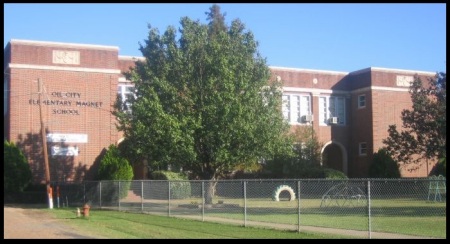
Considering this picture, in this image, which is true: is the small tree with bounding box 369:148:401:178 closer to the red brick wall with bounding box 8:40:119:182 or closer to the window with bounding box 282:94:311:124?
the window with bounding box 282:94:311:124

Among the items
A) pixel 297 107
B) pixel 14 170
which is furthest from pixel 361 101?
pixel 14 170

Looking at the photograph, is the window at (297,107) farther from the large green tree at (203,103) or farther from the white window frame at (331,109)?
the large green tree at (203,103)

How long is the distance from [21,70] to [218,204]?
19.2m

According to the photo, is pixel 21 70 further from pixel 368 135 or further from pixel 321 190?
pixel 368 135

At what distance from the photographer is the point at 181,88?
96.2 ft

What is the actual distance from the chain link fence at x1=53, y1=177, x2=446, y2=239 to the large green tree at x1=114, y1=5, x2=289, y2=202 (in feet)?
5.63

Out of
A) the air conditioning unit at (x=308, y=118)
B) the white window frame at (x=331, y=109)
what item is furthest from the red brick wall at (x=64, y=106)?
the white window frame at (x=331, y=109)

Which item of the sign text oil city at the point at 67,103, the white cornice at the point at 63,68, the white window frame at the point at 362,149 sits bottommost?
the white window frame at the point at 362,149

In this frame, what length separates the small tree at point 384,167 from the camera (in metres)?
44.3

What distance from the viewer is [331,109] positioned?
4994cm

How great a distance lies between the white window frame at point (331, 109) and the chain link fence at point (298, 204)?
1503 centimetres

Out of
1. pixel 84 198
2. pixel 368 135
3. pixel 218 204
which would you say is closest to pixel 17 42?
pixel 84 198

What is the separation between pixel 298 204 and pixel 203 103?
11540mm

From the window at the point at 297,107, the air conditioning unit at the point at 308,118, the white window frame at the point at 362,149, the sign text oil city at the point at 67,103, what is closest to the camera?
the sign text oil city at the point at 67,103
